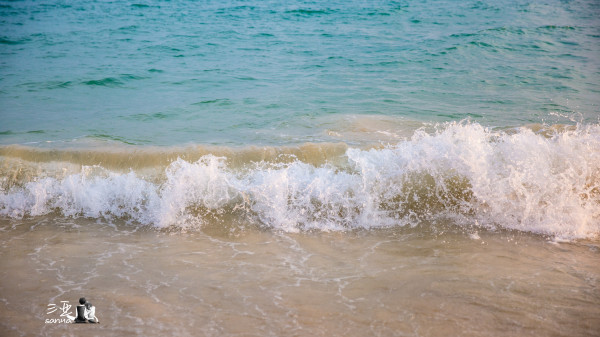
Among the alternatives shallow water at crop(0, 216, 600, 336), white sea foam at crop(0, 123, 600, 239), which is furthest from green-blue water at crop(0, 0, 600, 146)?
shallow water at crop(0, 216, 600, 336)

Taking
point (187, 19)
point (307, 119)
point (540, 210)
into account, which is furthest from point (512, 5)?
point (540, 210)

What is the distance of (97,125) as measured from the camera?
22.1 ft

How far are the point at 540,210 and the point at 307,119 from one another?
375 cm

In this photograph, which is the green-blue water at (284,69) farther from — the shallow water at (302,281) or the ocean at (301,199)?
the shallow water at (302,281)

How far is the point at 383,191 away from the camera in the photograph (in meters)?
4.56

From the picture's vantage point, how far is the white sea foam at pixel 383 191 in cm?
418

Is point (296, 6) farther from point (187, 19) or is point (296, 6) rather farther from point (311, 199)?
point (311, 199)

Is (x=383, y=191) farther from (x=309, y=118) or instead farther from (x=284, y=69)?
(x=284, y=69)

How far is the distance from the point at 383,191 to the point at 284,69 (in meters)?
5.84

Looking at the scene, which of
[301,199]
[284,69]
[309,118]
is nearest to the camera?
[301,199]

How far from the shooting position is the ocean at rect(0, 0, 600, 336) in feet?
9.14

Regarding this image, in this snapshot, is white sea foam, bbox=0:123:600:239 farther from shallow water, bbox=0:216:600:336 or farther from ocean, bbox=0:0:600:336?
shallow water, bbox=0:216:600:336

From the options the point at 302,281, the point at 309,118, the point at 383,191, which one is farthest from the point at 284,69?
the point at 302,281

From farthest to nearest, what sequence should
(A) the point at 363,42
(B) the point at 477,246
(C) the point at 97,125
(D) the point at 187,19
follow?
(D) the point at 187,19
(A) the point at 363,42
(C) the point at 97,125
(B) the point at 477,246
